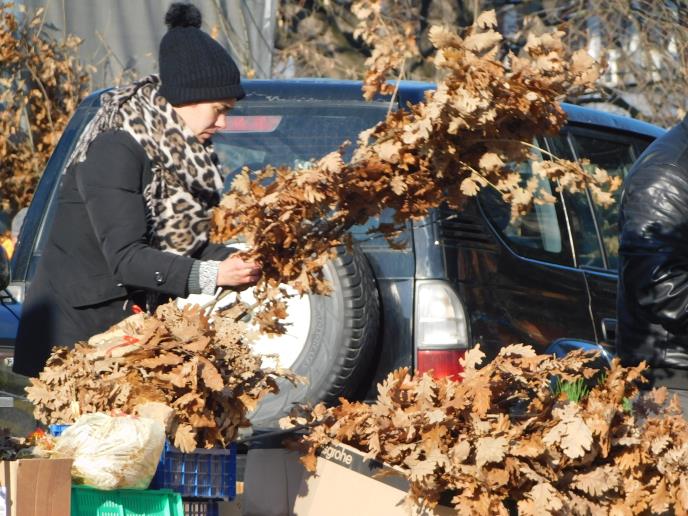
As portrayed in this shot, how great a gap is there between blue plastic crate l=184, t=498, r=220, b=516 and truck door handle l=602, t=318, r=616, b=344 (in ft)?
8.52

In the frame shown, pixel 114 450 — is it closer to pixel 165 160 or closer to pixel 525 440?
pixel 165 160

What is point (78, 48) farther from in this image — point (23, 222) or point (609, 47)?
point (609, 47)

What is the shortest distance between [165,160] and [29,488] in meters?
1.27

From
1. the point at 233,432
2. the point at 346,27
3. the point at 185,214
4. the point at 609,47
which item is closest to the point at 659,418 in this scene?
the point at 233,432

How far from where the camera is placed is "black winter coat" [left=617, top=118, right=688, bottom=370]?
14.1ft

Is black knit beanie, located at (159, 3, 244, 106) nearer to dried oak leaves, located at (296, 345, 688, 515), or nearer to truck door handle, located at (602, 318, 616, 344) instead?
dried oak leaves, located at (296, 345, 688, 515)

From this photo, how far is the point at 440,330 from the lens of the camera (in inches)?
211

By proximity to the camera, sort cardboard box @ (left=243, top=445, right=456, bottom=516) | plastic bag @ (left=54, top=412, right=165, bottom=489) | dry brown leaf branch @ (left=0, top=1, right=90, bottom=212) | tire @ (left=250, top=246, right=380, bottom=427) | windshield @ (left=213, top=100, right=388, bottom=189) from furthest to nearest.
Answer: dry brown leaf branch @ (left=0, top=1, right=90, bottom=212)
windshield @ (left=213, top=100, right=388, bottom=189)
tire @ (left=250, top=246, right=380, bottom=427)
cardboard box @ (left=243, top=445, right=456, bottom=516)
plastic bag @ (left=54, top=412, right=165, bottom=489)

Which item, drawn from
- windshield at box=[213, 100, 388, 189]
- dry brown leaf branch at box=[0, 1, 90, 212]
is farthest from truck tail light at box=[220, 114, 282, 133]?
dry brown leaf branch at box=[0, 1, 90, 212]

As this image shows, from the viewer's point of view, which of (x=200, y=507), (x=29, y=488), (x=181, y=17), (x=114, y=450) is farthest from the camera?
(x=181, y=17)

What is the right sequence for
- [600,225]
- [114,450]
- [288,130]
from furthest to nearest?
[600,225] → [288,130] → [114,450]

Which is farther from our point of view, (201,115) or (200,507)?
(201,115)

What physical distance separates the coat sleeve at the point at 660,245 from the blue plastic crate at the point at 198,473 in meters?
1.45

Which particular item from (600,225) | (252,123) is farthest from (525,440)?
(600,225)
